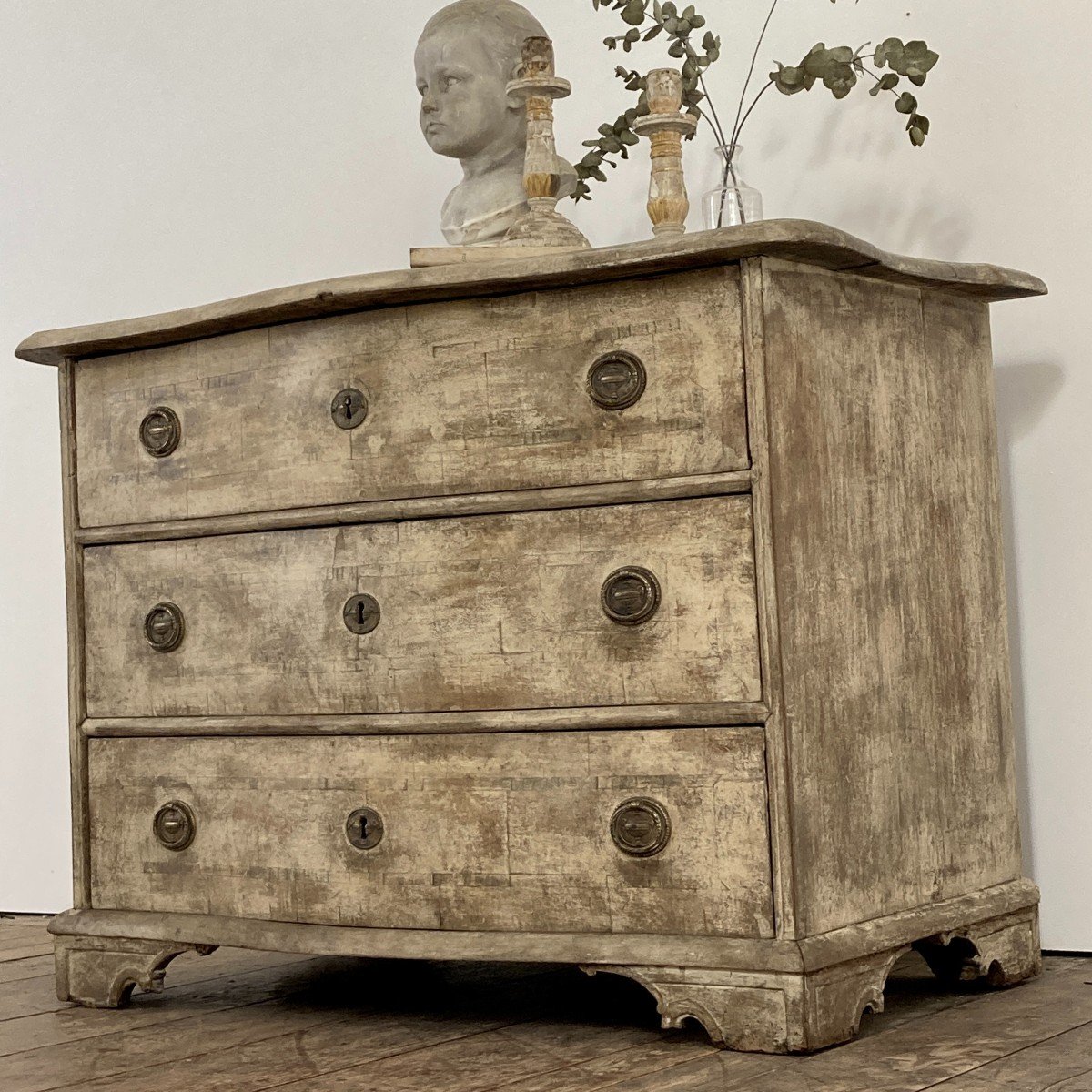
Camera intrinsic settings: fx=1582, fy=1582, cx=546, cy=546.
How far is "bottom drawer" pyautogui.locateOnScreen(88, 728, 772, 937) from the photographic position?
1.88m

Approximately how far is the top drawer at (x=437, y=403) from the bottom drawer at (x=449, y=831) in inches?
13.2

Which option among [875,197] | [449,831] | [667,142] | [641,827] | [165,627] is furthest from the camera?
[875,197]

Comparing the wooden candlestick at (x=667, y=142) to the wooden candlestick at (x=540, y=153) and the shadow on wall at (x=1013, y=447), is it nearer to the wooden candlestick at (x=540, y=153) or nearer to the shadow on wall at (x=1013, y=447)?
the wooden candlestick at (x=540, y=153)

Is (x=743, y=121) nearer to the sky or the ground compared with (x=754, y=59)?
nearer to the ground

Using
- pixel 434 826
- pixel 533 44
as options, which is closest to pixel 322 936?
pixel 434 826

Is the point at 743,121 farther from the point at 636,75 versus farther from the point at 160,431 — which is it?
the point at 160,431

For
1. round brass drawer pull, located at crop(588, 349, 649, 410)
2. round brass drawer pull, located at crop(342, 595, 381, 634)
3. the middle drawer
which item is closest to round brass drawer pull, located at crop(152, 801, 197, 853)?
the middle drawer

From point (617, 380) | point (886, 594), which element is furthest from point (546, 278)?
point (886, 594)

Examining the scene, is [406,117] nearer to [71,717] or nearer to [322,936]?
[71,717]

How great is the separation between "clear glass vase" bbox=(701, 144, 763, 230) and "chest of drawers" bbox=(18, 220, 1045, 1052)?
330mm

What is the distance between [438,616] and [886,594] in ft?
1.90

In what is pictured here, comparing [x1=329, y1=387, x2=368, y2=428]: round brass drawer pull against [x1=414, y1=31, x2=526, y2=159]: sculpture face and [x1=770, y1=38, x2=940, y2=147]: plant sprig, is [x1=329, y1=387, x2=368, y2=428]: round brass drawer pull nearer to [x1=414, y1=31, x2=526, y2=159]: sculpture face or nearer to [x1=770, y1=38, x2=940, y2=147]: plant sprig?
[x1=414, y1=31, x2=526, y2=159]: sculpture face

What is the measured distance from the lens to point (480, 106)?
2.44 m

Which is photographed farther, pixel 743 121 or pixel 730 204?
pixel 743 121
